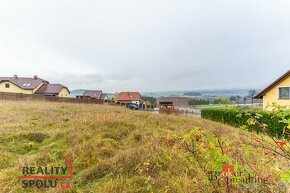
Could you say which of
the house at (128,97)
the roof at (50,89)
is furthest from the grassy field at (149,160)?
the house at (128,97)

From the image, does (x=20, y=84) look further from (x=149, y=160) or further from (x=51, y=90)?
(x=149, y=160)

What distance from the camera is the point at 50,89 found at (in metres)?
33.8

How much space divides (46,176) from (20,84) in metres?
37.3

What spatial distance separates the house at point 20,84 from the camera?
99.6ft

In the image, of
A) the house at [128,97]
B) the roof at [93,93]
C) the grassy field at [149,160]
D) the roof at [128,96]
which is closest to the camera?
the grassy field at [149,160]

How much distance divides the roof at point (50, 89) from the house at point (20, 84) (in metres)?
0.69

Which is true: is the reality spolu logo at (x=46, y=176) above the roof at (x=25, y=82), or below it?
below

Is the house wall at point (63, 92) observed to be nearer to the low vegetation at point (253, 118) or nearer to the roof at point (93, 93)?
the roof at point (93, 93)

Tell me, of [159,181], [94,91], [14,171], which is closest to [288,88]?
[159,181]

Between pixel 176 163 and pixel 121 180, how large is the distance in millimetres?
1041

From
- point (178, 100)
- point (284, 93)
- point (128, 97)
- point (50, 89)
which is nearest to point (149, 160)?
point (284, 93)

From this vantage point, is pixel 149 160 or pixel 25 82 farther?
pixel 25 82

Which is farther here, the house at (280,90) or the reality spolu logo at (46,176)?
the house at (280,90)

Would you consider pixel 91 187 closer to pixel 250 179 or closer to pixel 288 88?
pixel 250 179
